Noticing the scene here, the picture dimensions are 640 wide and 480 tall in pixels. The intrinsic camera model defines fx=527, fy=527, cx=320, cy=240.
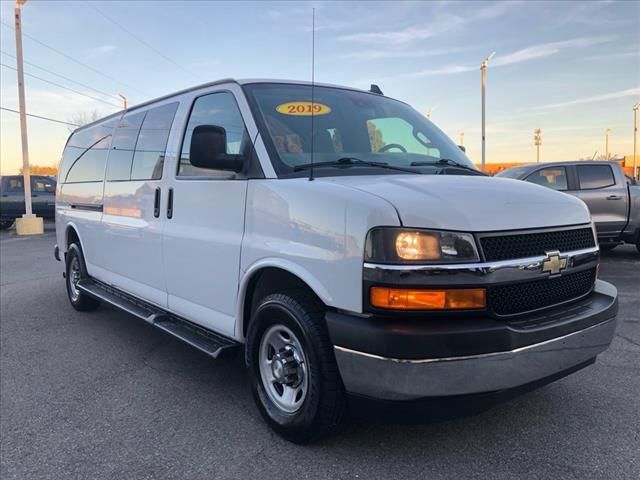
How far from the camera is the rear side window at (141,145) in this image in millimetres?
4344

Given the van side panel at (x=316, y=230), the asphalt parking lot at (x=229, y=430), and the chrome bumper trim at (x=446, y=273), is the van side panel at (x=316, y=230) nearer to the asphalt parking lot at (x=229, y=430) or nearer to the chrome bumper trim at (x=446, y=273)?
the chrome bumper trim at (x=446, y=273)

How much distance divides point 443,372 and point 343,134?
1.90m

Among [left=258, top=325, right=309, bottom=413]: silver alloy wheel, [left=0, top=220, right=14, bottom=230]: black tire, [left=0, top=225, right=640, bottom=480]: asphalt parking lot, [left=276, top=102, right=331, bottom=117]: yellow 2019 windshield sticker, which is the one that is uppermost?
[left=276, top=102, right=331, bottom=117]: yellow 2019 windshield sticker

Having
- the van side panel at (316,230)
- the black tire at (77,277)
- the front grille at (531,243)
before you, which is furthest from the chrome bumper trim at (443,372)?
the black tire at (77,277)

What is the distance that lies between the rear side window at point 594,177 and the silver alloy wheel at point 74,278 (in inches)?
342

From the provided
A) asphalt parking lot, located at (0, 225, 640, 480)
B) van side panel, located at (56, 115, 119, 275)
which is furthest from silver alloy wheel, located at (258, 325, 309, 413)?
van side panel, located at (56, 115, 119, 275)

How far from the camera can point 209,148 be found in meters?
3.18

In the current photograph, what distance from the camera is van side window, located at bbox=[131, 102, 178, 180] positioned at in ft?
14.1

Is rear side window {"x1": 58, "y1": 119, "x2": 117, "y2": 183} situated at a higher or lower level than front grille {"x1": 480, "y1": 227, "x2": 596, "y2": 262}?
higher

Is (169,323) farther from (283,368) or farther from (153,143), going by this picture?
(153,143)

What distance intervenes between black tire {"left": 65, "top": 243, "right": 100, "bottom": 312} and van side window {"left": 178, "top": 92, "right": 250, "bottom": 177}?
9.32 ft

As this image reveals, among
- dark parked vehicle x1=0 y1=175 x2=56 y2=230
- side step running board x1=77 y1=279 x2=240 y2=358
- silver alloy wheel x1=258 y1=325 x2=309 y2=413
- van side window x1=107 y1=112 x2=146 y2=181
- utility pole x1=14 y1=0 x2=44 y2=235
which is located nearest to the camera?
silver alloy wheel x1=258 y1=325 x2=309 y2=413

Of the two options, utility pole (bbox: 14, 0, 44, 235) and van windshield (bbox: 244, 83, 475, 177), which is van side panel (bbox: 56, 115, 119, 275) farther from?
utility pole (bbox: 14, 0, 44, 235)

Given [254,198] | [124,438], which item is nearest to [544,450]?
[254,198]
